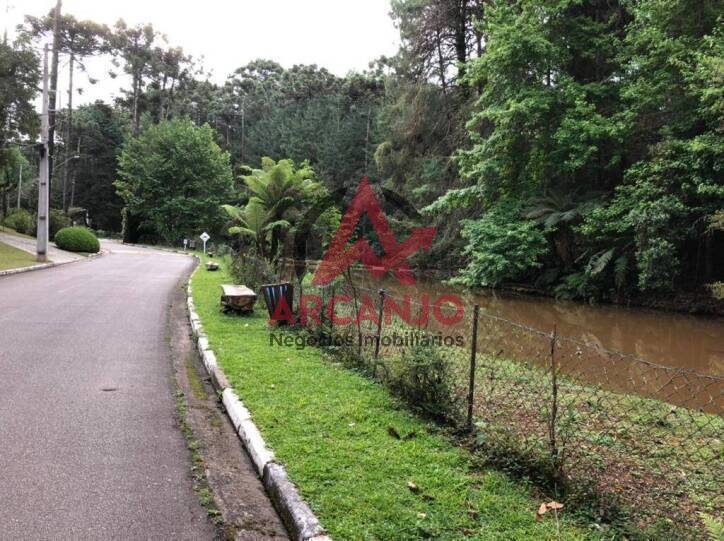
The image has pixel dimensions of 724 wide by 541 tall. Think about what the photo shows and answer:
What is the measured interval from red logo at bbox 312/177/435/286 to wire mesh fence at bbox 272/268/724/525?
2.84 meters

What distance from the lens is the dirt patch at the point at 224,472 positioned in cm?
324

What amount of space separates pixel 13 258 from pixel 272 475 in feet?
68.8

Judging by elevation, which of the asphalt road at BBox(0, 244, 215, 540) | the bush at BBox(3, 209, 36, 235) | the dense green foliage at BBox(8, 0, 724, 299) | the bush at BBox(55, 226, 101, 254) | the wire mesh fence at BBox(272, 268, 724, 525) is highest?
the dense green foliage at BBox(8, 0, 724, 299)

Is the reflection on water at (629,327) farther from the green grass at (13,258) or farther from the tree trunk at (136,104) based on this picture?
the tree trunk at (136,104)

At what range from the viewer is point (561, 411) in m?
5.07

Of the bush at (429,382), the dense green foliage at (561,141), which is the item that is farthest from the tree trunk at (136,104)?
the bush at (429,382)

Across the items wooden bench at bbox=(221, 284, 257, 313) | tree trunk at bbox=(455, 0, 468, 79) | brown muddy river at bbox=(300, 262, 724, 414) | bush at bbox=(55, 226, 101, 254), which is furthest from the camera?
bush at bbox=(55, 226, 101, 254)

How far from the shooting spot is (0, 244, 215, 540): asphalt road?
3125mm

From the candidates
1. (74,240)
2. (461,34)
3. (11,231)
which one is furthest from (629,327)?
(11,231)

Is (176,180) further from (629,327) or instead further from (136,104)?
(629,327)

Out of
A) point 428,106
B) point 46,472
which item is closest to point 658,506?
point 46,472

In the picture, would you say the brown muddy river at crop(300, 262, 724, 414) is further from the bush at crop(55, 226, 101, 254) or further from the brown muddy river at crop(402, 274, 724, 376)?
the bush at crop(55, 226, 101, 254)

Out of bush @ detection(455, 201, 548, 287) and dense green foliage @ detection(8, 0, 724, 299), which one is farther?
bush @ detection(455, 201, 548, 287)

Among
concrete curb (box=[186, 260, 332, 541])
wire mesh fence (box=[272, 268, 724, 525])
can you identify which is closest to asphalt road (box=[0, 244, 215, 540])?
concrete curb (box=[186, 260, 332, 541])
